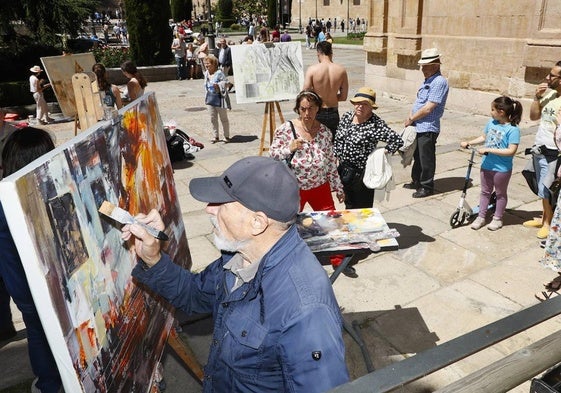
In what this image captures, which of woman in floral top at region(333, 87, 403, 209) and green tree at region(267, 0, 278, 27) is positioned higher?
green tree at region(267, 0, 278, 27)

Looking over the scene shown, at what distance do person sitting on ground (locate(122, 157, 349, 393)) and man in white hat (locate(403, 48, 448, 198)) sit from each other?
16.6ft

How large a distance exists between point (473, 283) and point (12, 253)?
167 inches

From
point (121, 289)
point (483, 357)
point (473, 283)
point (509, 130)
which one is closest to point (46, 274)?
point (121, 289)

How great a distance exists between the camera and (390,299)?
456cm

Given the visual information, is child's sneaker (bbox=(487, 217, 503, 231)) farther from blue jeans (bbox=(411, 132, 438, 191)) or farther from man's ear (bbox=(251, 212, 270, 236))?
man's ear (bbox=(251, 212, 270, 236))

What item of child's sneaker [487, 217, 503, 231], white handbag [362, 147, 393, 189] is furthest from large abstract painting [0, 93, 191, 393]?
child's sneaker [487, 217, 503, 231]

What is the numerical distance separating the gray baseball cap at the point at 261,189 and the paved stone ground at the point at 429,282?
222cm

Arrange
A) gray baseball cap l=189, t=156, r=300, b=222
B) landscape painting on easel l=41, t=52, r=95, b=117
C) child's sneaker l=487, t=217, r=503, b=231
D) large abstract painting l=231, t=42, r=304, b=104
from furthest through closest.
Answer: landscape painting on easel l=41, t=52, r=95, b=117, large abstract painting l=231, t=42, r=304, b=104, child's sneaker l=487, t=217, r=503, b=231, gray baseball cap l=189, t=156, r=300, b=222

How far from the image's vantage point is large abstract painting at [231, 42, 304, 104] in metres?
8.13

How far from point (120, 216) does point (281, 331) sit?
3.68 ft

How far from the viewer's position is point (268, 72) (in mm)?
→ 8188

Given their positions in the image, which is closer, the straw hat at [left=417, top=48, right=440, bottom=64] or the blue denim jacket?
the blue denim jacket

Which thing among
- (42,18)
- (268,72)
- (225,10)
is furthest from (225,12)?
(268,72)

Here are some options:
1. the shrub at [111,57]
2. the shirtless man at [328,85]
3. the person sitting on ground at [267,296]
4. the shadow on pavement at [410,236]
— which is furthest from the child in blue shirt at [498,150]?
the shrub at [111,57]
